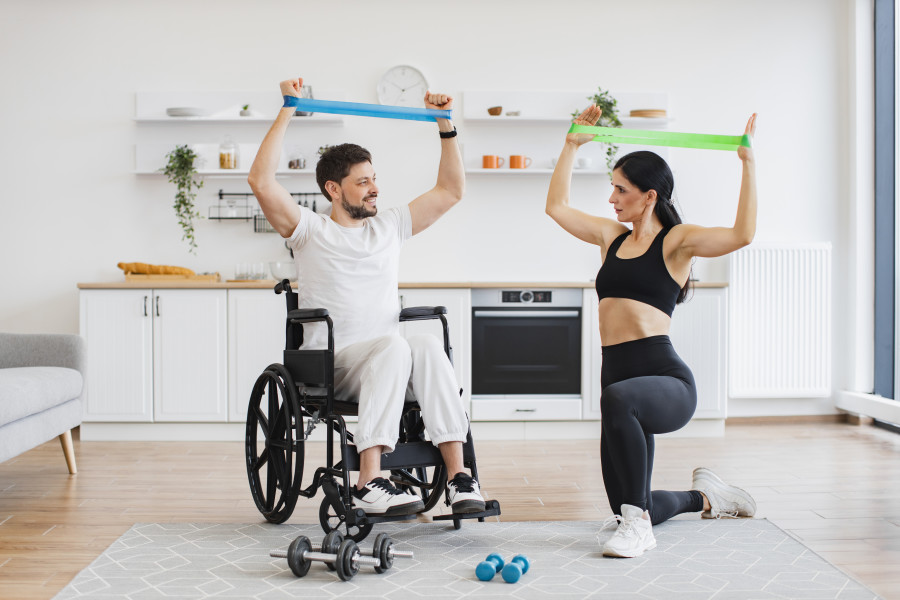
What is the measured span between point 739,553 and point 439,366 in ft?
3.28

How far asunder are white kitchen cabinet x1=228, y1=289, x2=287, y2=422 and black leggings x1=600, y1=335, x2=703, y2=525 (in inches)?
84.0

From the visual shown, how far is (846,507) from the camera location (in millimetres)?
2904

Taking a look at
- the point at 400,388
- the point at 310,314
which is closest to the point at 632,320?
the point at 400,388

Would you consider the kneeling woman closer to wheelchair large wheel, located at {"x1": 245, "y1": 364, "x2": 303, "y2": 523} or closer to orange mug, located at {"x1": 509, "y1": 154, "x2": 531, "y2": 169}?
wheelchair large wheel, located at {"x1": 245, "y1": 364, "x2": 303, "y2": 523}

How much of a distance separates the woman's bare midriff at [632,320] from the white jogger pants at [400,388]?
0.53m

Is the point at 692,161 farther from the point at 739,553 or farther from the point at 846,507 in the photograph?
the point at 739,553

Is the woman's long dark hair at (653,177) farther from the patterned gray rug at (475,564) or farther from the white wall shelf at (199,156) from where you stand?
the white wall shelf at (199,156)

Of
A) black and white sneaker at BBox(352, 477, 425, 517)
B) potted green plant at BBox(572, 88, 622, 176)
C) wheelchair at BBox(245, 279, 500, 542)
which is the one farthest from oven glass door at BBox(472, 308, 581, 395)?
black and white sneaker at BBox(352, 477, 425, 517)

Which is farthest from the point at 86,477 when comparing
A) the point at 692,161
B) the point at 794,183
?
the point at 794,183

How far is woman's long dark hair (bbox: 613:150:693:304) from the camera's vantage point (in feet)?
8.37

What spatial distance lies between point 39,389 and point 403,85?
2574 mm

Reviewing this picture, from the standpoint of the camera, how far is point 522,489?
3209 mm

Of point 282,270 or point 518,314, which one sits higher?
point 282,270

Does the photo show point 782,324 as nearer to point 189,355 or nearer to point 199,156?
point 189,355
